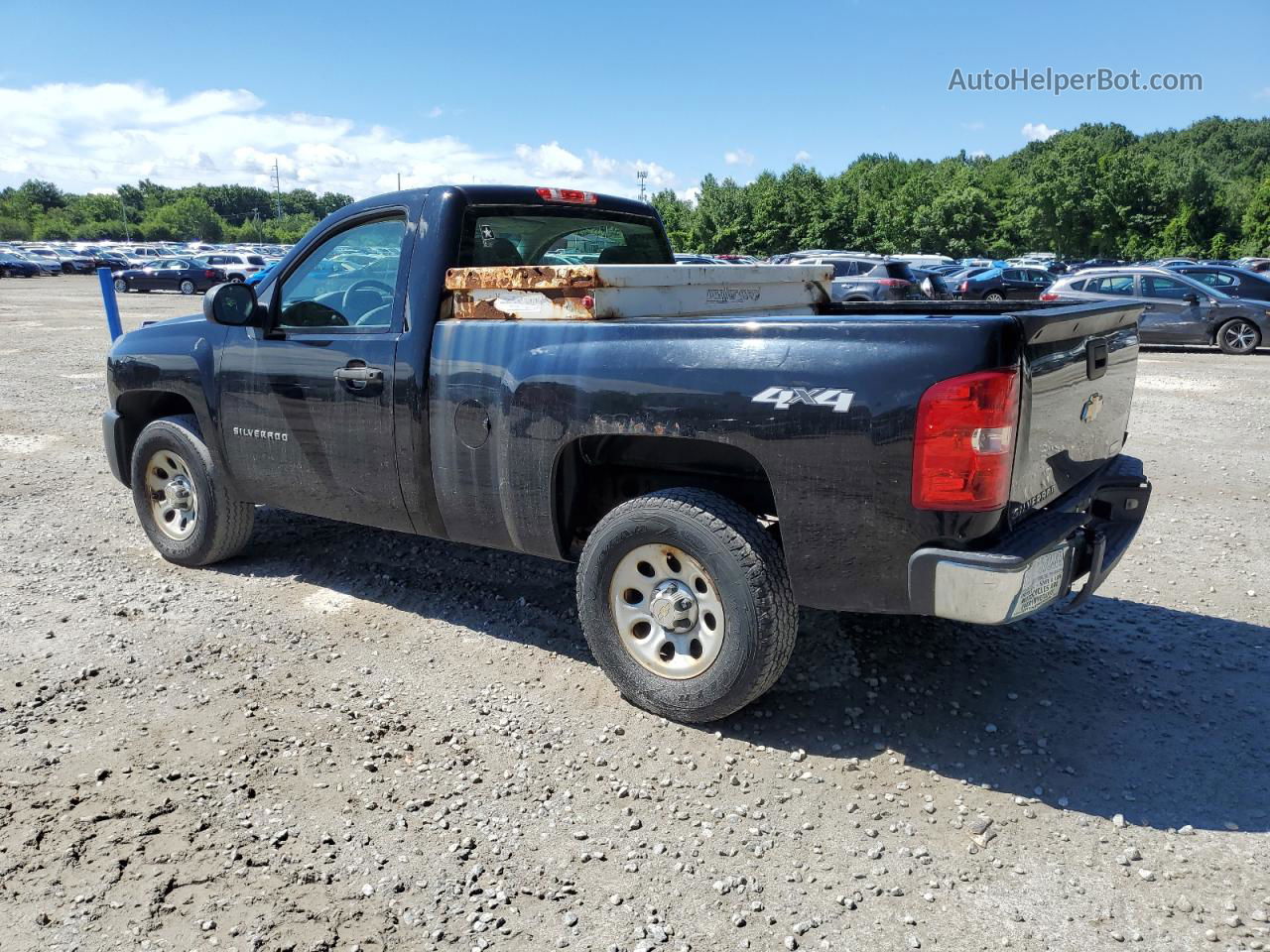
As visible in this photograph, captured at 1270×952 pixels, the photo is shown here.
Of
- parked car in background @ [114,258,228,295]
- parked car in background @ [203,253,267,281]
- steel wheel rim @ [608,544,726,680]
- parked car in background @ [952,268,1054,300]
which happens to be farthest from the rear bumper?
parked car in background @ [114,258,228,295]

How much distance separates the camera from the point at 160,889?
107 inches

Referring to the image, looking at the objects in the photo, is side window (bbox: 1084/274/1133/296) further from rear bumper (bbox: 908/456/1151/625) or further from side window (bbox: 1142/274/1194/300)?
rear bumper (bbox: 908/456/1151/625)

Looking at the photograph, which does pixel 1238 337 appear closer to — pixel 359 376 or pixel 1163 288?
pixel 1163 288

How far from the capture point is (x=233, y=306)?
15.0 feet

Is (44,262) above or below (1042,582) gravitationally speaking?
above

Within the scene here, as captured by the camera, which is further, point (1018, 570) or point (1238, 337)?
point (1238, 337)

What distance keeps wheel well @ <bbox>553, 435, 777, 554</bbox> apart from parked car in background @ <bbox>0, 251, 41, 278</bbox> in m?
60.6

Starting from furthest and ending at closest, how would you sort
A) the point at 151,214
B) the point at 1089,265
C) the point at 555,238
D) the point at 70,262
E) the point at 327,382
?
1. the point at 151,214
2. the point at 70,262
3. the point at 1089,265
4. the point at 555,238
5. the point at 327,382

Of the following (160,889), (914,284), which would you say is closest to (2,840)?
(160,889)

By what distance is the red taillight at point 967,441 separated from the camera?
2869 mm

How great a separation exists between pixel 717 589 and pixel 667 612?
0.25 m

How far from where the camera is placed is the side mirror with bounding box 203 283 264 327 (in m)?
4.54

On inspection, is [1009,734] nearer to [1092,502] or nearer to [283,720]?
[1092,502]

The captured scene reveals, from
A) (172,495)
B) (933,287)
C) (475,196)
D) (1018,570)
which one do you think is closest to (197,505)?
(172,495)
